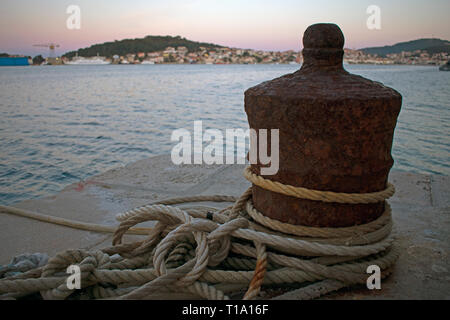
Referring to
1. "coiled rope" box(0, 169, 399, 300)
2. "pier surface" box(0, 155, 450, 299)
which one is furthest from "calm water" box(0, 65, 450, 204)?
"coiled rope" box(0, 169, 399, 300)

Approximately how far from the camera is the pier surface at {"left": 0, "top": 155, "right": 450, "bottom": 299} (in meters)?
1.84

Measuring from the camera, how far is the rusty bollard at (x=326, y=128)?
5.36 ft

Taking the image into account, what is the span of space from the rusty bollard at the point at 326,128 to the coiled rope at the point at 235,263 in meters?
0.06

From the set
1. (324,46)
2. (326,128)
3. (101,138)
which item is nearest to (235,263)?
(326,128)

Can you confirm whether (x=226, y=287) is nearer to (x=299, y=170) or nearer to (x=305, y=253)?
(x=305, y=253)

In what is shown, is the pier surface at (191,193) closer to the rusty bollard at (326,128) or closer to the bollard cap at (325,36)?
the rusty bollard at (326,128)

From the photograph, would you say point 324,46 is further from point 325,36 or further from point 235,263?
point 235,263

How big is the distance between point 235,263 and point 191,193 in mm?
1809

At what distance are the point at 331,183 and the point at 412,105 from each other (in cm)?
1651

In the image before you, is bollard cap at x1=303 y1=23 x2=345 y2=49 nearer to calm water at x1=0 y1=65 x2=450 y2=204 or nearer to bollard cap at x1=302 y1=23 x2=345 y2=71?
bollard cap at x1=302 y1=23 x2=345 y2=71

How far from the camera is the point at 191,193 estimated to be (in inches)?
140

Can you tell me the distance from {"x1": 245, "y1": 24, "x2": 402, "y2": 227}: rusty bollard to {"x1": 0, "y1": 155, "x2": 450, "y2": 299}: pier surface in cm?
39

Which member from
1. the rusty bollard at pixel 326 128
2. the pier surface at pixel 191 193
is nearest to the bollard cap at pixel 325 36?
the rusty bollard at pixel 326 128
